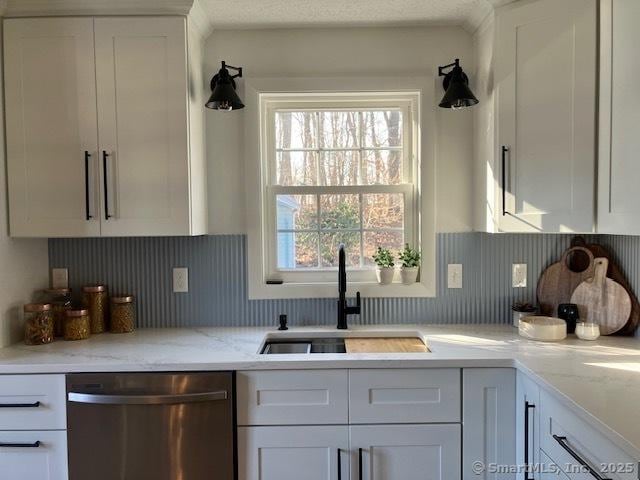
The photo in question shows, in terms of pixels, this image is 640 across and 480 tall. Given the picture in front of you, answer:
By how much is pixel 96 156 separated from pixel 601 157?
6.59 feet

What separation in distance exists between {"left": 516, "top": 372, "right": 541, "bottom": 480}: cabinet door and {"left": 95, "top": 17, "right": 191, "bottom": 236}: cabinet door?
1435mm

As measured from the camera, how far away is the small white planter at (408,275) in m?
2.16

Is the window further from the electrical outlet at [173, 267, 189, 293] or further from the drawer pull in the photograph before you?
the drawer pull

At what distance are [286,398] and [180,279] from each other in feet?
2.88

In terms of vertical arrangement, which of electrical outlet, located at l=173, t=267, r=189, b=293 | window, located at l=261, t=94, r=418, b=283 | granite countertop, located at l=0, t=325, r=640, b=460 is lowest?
granite countertop, located at l=0, t=325, r=640, b=460

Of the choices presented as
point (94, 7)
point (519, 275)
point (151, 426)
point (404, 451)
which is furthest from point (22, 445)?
point (519, 275)

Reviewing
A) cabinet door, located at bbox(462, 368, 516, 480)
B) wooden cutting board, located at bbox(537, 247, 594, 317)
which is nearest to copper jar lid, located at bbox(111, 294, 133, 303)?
cabinet door, located at bbox(462, 368, 516, 480)

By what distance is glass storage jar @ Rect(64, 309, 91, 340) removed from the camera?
→ 1.95 m

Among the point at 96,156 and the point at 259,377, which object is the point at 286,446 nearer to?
the point at 259,377

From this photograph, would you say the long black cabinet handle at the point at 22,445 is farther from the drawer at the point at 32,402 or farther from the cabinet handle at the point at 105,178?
the cabinet handle at the point at 105,178

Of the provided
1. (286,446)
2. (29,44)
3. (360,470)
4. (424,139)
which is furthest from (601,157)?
(29,44)

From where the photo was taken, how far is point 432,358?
1.64 m

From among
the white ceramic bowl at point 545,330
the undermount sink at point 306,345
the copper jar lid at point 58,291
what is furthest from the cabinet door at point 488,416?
the copper jar lid at point 58,291

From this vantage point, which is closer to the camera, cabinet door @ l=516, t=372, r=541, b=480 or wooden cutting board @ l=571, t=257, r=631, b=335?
cabinet door @ l=516, t=372, r=541, b=480
